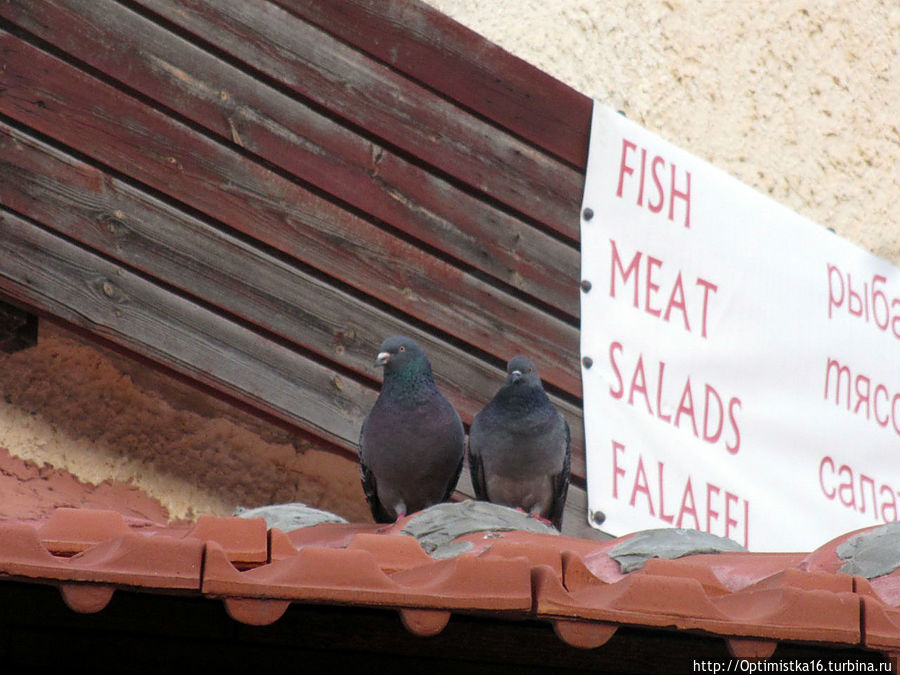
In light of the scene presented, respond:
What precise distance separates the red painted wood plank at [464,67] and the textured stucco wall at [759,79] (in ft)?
1.38

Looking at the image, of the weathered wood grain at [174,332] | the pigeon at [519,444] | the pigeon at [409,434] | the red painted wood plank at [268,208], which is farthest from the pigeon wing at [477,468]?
the red painted wood plank at [268,208]

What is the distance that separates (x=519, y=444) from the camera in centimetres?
280

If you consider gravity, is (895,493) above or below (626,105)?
below

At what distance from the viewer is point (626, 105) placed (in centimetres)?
419

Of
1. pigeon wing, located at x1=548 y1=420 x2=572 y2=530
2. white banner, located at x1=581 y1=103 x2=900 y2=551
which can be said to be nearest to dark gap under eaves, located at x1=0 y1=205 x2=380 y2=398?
pigeon wing, located at x1=548 y1=420 x2=572 y2=530

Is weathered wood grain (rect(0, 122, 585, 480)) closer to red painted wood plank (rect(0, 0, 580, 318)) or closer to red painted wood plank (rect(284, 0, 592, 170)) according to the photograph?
red painted wood plank (rect(0, 0, 580, 318))

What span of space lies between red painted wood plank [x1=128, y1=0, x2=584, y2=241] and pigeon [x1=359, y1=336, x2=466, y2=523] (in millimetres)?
869

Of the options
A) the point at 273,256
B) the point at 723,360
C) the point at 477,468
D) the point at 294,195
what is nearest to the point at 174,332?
the point at 273,256

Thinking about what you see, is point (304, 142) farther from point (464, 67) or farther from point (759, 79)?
point (759, 79)

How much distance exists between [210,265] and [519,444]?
37.8 inches

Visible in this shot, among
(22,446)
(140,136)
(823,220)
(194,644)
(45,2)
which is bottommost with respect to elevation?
(194,644)

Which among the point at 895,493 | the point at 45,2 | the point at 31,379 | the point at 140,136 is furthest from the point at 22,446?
the point at 895,493

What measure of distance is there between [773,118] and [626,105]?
72 centimetres

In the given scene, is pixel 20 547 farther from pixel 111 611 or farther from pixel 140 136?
pixel 140 136
